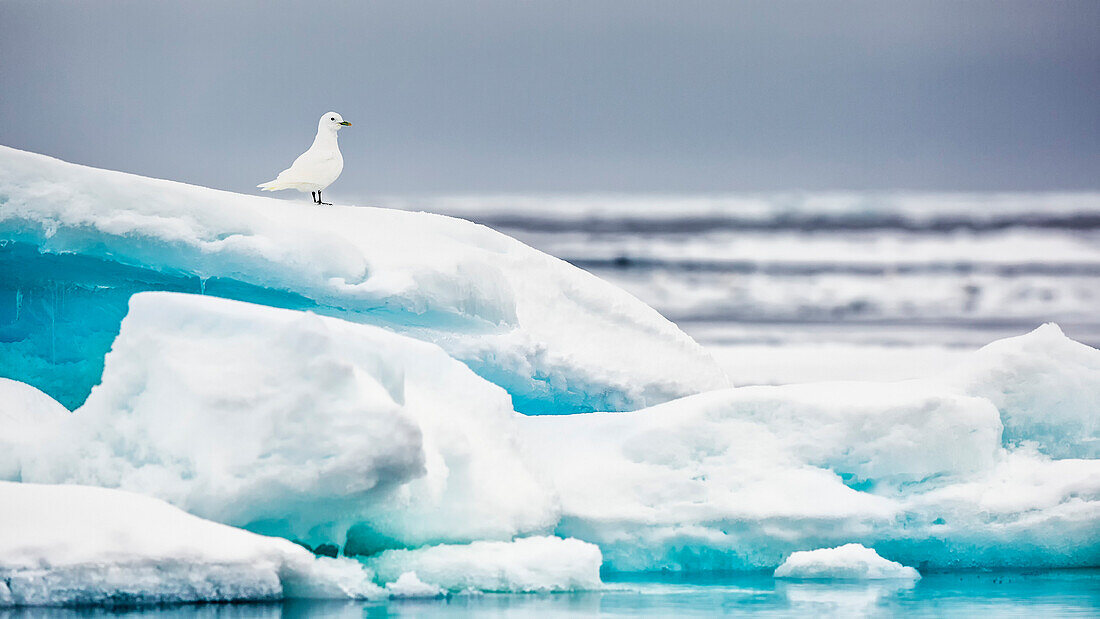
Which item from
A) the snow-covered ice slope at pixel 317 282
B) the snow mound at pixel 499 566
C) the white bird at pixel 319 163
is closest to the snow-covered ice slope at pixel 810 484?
the snow-covered ice slope at pixel 317 282

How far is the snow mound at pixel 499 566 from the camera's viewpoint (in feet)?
23.3

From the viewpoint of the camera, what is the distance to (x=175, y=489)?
6.80 m

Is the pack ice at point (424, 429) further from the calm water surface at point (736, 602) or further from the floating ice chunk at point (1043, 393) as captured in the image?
the calm water surface at point (736, 602)

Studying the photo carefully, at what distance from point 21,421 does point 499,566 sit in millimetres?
3210

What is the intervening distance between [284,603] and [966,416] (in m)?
4.59

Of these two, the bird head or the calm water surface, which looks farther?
the bird head

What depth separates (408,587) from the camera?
6938mm

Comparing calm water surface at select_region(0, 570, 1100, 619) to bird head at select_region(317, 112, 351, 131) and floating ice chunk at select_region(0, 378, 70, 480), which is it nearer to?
floating ice chunk at select_region(0, 378, 70, 480)

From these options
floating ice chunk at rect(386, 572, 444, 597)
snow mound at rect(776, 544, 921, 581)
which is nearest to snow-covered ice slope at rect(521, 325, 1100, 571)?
snow mound at rect(776, 544, 921, 581)

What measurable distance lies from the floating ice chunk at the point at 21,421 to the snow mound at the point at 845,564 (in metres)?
4.47

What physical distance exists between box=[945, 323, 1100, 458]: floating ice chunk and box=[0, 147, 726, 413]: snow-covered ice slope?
2.16 m

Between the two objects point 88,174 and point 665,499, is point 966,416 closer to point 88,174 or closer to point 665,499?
point 665,499

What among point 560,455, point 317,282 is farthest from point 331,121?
point 560,455

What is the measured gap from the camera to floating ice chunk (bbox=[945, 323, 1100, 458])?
933cm
